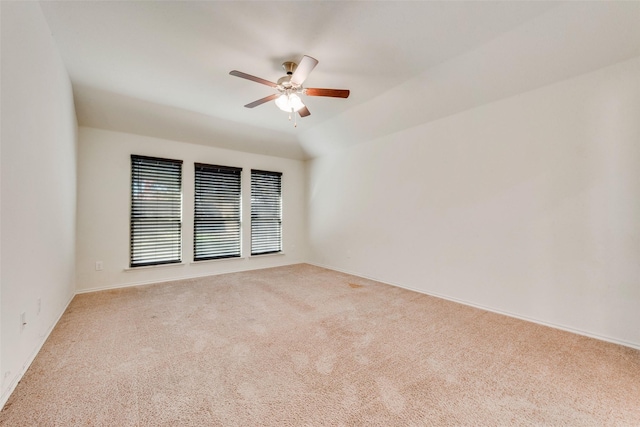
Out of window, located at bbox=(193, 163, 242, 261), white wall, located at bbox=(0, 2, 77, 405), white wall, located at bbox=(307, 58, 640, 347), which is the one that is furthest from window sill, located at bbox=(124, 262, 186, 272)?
white wall, located at bbox=(307, 58, 640, 347)

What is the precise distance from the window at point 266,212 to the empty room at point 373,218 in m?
1.13

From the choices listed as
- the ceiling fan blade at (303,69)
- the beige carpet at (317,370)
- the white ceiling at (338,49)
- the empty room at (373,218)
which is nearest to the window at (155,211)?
the empty room at (373,218)

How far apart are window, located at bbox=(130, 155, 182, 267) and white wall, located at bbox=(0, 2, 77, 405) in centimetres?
137

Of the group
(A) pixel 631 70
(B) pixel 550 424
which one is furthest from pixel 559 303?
(A) pixel 631 70

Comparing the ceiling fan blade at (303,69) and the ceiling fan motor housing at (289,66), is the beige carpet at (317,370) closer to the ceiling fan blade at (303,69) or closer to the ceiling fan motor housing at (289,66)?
the ceiling fan blade at (303,69)

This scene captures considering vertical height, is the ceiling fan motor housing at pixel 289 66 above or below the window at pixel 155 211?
above

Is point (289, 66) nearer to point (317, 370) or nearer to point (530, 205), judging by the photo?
point (317, 370)

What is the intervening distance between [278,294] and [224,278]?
1.42m

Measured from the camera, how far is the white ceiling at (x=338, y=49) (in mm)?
2104

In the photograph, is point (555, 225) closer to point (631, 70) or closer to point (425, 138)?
point (631, 70)

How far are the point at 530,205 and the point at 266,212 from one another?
14.7 feet

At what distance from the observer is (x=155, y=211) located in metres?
4.43

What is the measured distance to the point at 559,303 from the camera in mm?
2715

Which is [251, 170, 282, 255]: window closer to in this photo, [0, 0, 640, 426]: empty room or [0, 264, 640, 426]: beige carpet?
[0, 0, 640, 426]: empty room
